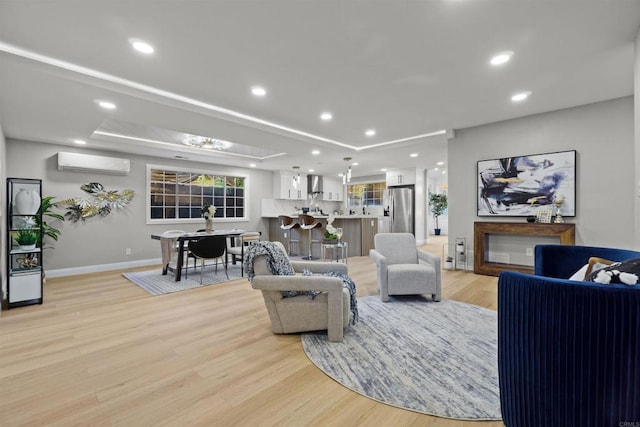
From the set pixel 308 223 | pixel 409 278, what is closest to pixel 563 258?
pixel 409 278

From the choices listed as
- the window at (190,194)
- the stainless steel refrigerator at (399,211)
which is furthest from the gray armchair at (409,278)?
the stainless steel refrigerator at (399,211)

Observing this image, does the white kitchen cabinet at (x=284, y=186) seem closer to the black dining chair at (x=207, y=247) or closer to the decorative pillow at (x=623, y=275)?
the black dining chair at (x=207, y=247)

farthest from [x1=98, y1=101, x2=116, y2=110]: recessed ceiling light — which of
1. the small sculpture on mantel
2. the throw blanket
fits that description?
the small sculpture on mantel

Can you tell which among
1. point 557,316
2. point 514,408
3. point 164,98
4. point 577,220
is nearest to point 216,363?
point 514,408

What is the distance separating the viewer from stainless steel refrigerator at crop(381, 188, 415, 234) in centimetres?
911

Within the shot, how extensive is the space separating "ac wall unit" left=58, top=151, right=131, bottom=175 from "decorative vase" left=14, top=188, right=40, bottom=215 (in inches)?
70.5

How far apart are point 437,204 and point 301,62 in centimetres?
1115

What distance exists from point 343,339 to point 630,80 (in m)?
4.25

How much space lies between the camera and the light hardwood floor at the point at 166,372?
161 centimetres

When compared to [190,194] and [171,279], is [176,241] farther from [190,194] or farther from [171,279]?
[190,194]

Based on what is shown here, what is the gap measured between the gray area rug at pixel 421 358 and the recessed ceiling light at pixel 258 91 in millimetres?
2728

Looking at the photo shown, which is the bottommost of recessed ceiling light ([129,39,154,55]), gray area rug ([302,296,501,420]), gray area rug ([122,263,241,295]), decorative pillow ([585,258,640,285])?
gray area rug ([122,263,241,295])

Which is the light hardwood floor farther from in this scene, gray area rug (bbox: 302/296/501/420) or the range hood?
the range hood

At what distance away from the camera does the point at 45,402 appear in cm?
175
